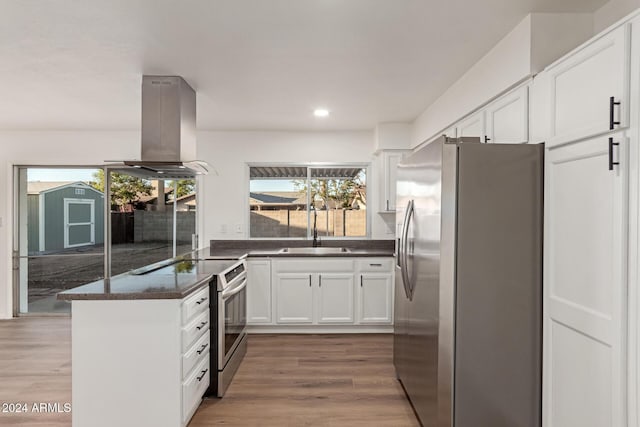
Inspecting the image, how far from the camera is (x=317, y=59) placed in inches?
108

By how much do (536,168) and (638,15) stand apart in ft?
2.58

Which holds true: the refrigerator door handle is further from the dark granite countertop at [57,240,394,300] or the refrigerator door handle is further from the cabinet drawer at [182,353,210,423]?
the cabinet drawer at [182,353,210,423]

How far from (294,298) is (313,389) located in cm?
145

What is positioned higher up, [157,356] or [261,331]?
[157,356]

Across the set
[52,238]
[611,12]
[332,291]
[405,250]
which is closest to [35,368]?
[52,238]

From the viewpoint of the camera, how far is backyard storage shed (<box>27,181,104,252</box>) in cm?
511

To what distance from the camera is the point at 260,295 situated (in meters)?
4.46

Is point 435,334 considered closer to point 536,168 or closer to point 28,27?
point 536,168

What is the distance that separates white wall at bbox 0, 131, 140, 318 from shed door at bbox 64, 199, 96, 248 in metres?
0.52

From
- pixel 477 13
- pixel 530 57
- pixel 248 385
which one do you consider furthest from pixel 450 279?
pixel 248 385

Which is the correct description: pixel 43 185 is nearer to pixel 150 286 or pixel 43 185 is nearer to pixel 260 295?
pixel 260 295

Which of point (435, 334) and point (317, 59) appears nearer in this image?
point (435, 334)

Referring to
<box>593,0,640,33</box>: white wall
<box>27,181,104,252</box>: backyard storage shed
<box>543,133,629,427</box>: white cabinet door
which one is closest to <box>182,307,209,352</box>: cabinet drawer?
<box>543,133,629,427</box>: white cabinet door

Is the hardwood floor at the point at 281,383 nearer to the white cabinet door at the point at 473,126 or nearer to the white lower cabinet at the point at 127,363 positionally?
the white lower cabinet at the point at 127,363
